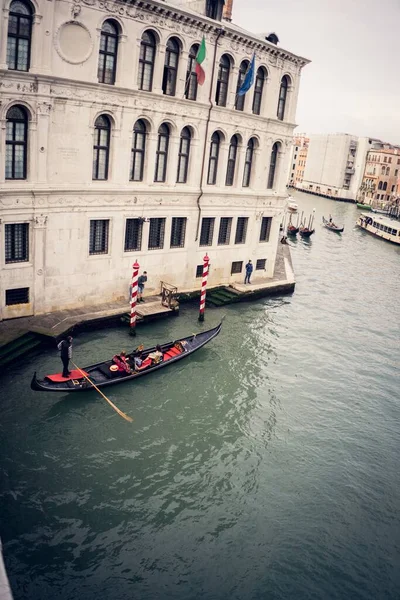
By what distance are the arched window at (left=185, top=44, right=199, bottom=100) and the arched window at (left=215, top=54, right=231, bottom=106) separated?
1628mm

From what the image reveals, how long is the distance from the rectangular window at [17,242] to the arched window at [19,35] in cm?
586

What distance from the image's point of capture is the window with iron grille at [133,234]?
2425 cm

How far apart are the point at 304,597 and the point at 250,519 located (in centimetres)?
237

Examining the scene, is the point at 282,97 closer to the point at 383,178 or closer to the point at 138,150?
the point at 138,150

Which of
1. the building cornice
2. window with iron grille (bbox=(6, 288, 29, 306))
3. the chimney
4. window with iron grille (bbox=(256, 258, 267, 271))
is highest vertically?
the chimney

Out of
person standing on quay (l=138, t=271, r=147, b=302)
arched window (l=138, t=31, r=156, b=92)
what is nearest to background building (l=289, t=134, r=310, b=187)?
arched window (l=138, t=31, r=156, b=92)

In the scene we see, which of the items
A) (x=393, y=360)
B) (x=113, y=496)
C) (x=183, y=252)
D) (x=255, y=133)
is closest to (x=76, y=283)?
(x=183, y=252)

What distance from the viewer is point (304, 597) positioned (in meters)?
11.0

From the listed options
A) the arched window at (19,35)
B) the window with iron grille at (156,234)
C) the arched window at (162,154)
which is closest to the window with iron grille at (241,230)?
the window with iron grille at (156,234)

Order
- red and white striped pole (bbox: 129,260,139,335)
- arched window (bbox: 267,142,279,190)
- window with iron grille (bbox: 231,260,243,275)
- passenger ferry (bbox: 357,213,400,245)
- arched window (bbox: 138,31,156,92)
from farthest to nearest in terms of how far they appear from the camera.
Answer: passenger ferry (bbox: 357,213,400,245) < window with iron grille (bbox: 231,260,243,275) < arched window (bbox: 267,142,279,190) < arched window (bbox: 138,31,156,92) < red and white striped pole (bbox: 129,260,139,335)

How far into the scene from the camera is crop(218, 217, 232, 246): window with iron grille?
94.2 feet

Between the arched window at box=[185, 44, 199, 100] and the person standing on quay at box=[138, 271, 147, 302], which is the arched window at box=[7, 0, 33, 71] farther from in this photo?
the person standing on quay at box=[138, 271, 147, 302]

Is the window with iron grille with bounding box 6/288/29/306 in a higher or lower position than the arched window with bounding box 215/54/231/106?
lower

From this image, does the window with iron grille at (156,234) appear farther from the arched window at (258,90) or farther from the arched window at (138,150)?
the arched window at (258,90)
